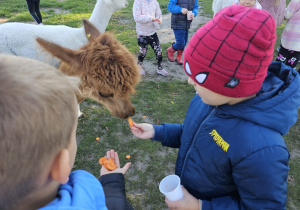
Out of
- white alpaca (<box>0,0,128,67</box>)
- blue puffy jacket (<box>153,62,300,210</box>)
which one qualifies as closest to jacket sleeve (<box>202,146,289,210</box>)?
blue puffy jacket (<box>153,62,300,210</box>)

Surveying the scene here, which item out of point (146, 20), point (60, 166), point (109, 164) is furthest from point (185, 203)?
point (146, 20)

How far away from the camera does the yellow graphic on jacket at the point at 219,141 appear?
3.52 ft

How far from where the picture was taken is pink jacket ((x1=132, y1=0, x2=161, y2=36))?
3.87 meters

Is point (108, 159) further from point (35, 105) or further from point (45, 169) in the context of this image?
point (35, 105)

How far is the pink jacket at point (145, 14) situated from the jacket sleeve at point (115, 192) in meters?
3.34

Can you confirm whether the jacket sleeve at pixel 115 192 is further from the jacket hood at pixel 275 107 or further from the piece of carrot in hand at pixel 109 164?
the jacket hood at pixel 275 107

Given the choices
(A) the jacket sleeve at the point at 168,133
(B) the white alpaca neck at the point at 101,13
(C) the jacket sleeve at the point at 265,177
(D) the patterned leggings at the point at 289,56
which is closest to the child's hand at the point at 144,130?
(A) the jacket sleeve at the point at 168,133

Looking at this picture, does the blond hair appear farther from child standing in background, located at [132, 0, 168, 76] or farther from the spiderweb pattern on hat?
child standing in background, located at [132, 0, 168, 76]

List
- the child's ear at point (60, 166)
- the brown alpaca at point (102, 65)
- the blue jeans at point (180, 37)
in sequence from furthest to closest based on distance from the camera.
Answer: the blue jeans at point (180, 37) → the brown alpaca at point (102, 65) → the child's ear at point (60, 166)

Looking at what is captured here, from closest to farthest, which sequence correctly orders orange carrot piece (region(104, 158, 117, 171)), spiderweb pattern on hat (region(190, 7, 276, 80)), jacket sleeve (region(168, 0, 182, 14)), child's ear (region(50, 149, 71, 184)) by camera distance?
child's ear (region(50, 149, 71, 184)), spiderweb pattern on hat (region(190, 7, 276, 80)), orange carrot piece (region(104, 158, 117, 171)), jacket sleeve (region(168, 0, 182, 14))

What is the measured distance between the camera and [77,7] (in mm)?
7750

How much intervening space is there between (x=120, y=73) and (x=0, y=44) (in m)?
1.79

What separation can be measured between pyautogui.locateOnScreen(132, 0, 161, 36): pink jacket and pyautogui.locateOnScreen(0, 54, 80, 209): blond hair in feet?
11.8

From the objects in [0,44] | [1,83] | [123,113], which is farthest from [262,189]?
[0,44]
